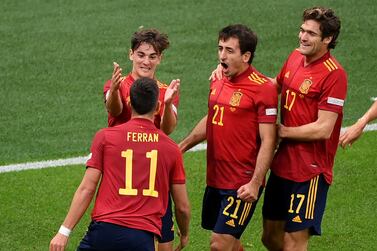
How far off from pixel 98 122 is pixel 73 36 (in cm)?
341

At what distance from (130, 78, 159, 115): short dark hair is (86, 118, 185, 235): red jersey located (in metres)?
0.09

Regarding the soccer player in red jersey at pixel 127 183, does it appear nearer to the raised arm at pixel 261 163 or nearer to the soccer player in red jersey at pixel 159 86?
the soccer player in red jersey at pixel 159 86

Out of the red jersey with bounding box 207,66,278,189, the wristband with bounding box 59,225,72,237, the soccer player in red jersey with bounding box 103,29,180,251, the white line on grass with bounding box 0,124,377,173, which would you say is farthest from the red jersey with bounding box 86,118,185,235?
the white line on grass with bounding box 0,124,377,173

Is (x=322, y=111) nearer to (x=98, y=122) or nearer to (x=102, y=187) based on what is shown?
(x=102, y=187)

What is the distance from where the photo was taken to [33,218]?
1183 centimetres

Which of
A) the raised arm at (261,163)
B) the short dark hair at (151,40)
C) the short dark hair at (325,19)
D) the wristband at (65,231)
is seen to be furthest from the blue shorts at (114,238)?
the short dark hair at (325,19)

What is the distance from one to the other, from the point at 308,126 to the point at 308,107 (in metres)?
0.22

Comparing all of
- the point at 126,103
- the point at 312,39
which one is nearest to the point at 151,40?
the point at 126,103

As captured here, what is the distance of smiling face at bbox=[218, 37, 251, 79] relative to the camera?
9570 mm

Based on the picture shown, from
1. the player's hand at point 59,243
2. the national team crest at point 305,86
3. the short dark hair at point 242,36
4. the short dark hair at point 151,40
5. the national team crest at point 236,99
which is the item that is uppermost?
the short dark hair at point 242,36

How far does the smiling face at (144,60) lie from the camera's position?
32.0ft

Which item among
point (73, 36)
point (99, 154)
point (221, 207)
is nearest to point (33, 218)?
point (221, 207)

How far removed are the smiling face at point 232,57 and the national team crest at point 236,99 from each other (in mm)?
196

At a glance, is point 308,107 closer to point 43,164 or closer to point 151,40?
point 151,40
